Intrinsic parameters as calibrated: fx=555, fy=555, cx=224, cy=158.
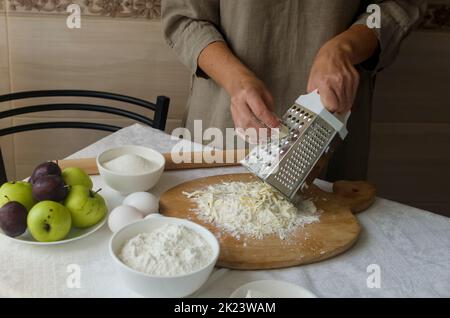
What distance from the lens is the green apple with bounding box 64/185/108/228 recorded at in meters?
0.89

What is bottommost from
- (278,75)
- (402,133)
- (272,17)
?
(402,133)

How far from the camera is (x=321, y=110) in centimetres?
101

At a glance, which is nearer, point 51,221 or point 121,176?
point 51,221

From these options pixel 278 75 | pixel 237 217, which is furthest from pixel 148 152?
pixel 278 75

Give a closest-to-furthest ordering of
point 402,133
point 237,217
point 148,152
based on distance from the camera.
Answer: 1. point 237,217
2. point 148,152
3. point 402,133

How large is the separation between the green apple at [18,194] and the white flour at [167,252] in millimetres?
196

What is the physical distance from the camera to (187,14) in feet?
4.32

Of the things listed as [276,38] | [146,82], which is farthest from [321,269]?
[146,82]

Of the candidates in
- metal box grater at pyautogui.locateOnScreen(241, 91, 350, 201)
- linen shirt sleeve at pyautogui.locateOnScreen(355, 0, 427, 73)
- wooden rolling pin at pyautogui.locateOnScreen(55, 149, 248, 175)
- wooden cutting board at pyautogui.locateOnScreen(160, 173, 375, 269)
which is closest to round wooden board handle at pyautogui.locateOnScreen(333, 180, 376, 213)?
wooden cutting board at pyautogui.locateOnScreen(160, 173, 375, 269)

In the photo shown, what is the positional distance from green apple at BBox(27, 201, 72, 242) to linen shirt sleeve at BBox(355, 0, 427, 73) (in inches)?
31.7

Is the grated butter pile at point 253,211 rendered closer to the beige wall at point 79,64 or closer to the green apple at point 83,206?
the green apple at point 83,206

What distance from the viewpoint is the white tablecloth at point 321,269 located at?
0.80 metres

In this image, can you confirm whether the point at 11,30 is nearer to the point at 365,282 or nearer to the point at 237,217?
the point at 237,217
